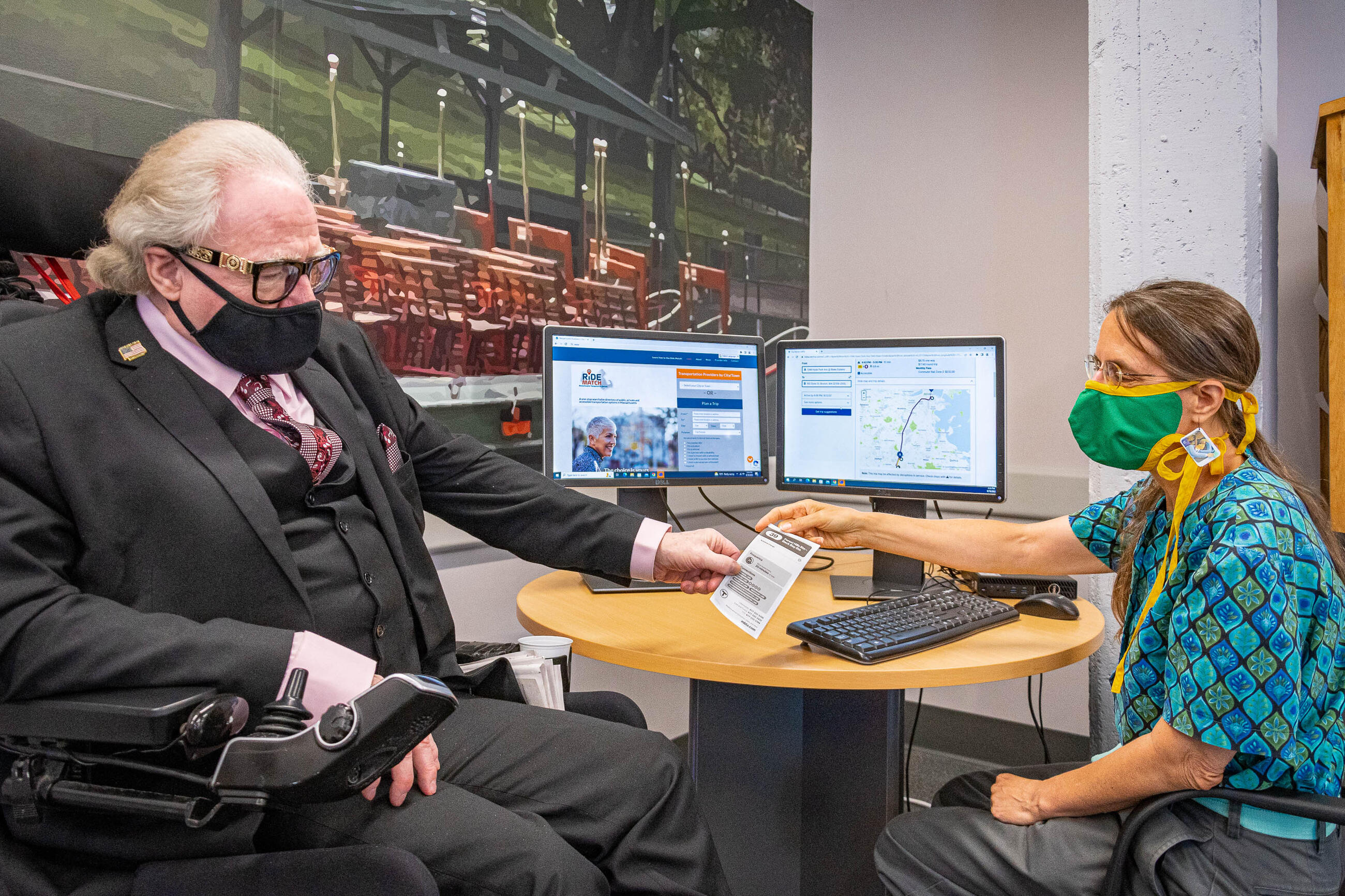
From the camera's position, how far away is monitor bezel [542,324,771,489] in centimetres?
200

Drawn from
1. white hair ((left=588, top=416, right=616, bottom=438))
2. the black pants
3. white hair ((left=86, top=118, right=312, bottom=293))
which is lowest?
the black pants

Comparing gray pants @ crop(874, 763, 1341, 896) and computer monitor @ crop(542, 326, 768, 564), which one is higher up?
computer monitor @ crop(542, 326, 768, 564)

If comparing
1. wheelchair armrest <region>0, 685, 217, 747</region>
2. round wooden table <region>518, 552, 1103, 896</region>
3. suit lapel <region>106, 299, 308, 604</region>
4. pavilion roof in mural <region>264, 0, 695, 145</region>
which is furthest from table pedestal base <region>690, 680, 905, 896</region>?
pavilion roof in mural <region>264, 0, 695, 145</region>

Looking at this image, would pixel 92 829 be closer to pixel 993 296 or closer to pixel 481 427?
pixel 481 427

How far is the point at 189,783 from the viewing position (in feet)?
3.22

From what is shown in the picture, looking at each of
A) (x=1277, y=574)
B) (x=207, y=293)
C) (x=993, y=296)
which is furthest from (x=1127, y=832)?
(x=993, y=296)

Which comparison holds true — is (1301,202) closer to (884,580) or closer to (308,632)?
(884,580)

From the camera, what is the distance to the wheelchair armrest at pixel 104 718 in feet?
2.96

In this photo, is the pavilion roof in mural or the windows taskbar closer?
the pavilion roof in mural

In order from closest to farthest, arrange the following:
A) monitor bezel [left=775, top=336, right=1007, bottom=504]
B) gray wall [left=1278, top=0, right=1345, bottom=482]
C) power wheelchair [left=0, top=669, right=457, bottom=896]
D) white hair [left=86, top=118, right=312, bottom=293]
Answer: power wheelchair [left=0, top=669, right=457, bottom=896] < white hair [left=86, top=118, right=312, bottom=293] < monitor bezel [left=775, top=336, right=1007, bottom=504] < gray wall [left=1278, top=0, right=1345, bottom=482]

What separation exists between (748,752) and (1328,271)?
1.75 metres

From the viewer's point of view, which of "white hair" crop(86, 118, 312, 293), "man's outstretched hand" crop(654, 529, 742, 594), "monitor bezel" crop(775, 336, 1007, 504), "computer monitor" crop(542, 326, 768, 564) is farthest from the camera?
"computer monitor" crop(542, 326, 768, 564)

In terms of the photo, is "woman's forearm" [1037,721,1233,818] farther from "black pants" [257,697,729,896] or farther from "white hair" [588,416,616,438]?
"white hair" [588,416,616,438]

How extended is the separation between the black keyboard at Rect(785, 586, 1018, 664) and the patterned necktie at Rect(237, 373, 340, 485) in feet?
2.68
